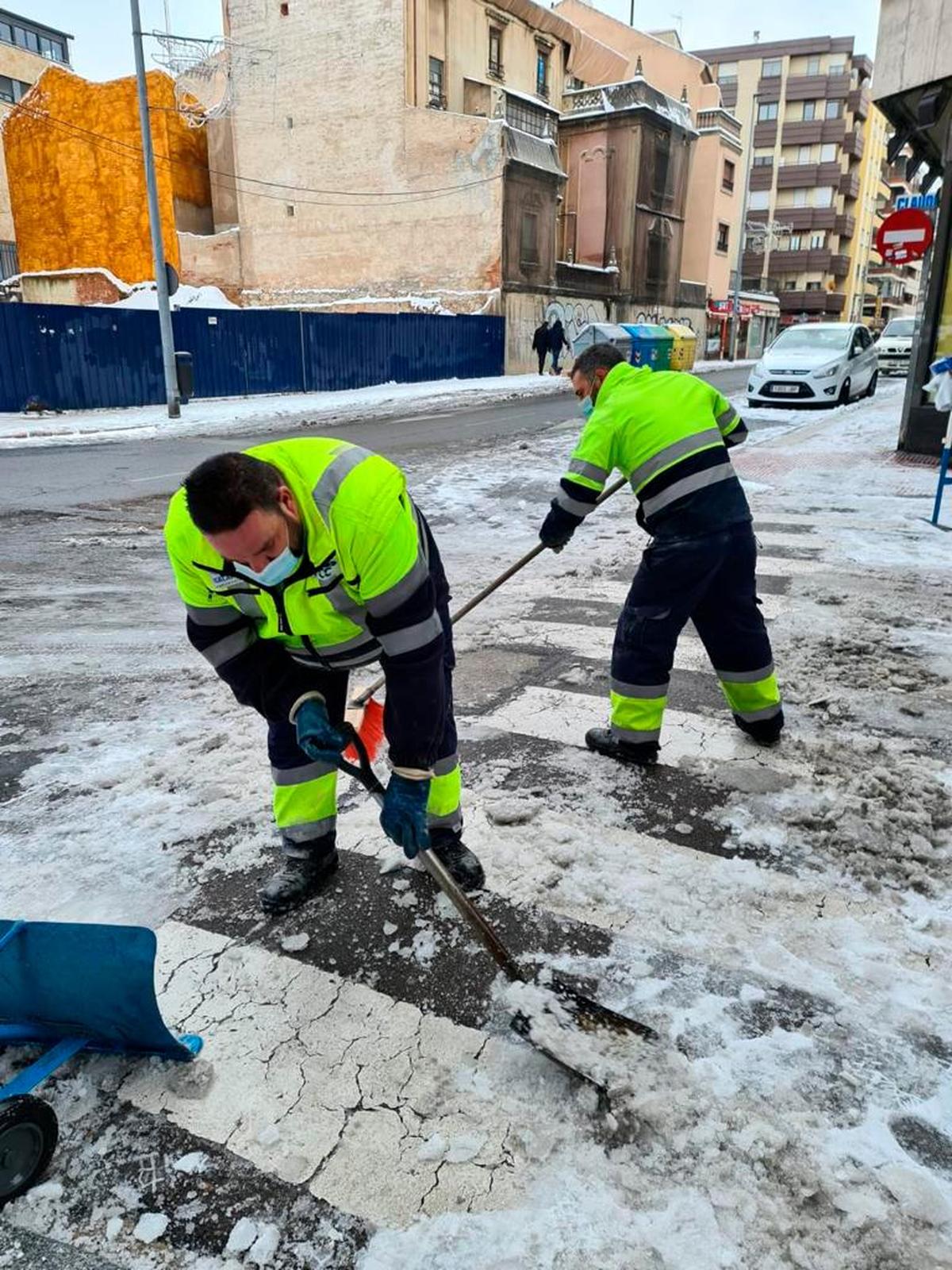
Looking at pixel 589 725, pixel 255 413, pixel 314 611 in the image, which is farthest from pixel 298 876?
pixel 255 413

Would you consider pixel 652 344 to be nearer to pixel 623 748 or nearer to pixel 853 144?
pixel 623 748

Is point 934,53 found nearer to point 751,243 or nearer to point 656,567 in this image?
point 656,567

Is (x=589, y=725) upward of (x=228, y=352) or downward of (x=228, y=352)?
downward

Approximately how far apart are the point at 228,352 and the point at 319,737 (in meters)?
21.2

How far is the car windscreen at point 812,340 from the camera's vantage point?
16828 mm

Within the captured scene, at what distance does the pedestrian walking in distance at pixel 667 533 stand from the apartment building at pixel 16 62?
40892 mm

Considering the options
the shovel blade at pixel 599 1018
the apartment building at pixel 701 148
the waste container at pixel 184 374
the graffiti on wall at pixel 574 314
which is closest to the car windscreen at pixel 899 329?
the graffiti on wall at pixel 574 314

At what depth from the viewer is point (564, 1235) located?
1.65 meters

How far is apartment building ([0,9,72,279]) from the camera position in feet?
120

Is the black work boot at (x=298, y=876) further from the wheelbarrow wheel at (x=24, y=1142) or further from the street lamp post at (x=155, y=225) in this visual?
the street lamp post at (x=155, y=225)

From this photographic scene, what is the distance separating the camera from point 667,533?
334 centimetres

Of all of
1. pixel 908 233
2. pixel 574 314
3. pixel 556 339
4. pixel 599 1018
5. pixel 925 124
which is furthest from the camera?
pixel 574 314

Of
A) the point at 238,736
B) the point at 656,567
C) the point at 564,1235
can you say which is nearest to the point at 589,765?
the point at 656,567

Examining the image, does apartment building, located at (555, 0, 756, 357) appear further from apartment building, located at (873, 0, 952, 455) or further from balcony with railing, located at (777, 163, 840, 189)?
apartment building, located at (873, 0, 952, 455)
